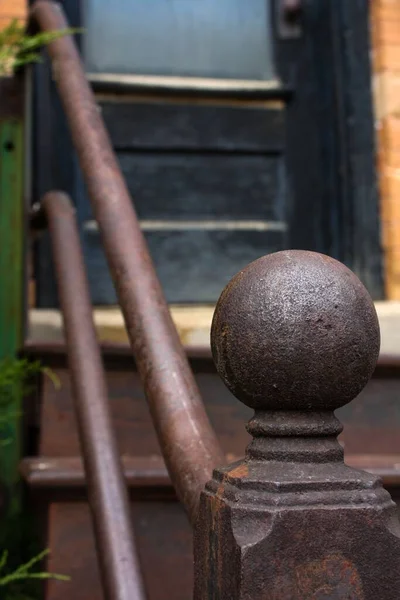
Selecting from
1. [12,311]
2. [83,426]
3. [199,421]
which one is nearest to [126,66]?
[12,311]

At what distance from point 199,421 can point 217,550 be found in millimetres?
289

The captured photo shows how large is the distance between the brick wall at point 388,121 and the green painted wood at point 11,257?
1306mm

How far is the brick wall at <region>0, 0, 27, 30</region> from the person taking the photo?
95.6 inches

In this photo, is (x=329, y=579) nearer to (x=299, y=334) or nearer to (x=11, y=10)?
(x=299, y=334)

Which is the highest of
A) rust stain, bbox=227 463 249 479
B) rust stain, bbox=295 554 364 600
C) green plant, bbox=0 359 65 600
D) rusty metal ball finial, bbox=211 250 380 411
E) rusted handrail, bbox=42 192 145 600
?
rusty metal ball finial, bbox=211 250 380 411

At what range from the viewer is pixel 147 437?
174 centimetres

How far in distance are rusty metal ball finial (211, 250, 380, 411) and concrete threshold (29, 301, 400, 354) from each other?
1.42 metres

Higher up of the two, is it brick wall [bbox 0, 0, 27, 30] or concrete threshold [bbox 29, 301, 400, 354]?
brick wall [bbox 0, 0, 27, 30]

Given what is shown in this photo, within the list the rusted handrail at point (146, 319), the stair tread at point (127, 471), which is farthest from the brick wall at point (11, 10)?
the stair tread at point (127, 471)

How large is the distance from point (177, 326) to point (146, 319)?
116 cm

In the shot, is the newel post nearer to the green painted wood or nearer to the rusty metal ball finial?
Answer: the rusty metal ball finial

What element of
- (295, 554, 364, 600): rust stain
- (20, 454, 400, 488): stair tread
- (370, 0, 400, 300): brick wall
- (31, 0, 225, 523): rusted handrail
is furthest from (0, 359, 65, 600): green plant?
(370, 0, 400, 300): brick wall

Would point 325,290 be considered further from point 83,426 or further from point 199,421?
point 83,426

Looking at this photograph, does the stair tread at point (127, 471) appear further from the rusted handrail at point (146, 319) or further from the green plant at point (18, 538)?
the rusted handrail at point (146, 319)
